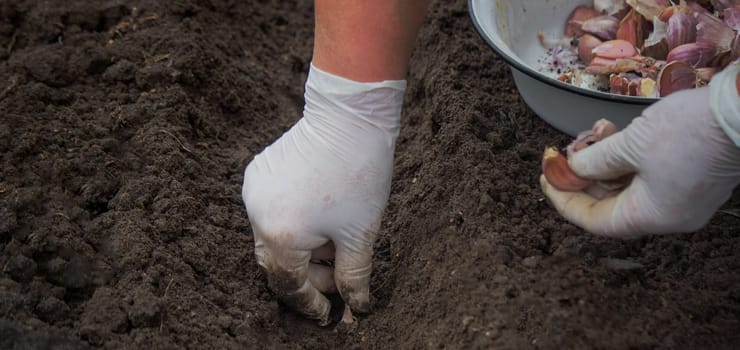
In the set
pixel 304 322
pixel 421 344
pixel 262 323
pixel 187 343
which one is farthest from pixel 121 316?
pixel 421 344

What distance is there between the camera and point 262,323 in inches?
61.6

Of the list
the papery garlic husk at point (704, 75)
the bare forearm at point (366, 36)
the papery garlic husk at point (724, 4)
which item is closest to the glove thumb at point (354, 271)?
the bare forearm at point (366, 36)

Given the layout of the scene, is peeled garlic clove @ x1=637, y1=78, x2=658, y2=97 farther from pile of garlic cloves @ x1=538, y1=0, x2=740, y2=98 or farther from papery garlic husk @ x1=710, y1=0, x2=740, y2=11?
papery garlic husk @ x1=710, y1=0, x2=740, y2=11

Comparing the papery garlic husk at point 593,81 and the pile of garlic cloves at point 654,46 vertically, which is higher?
the pile of garlic cloves at point 654,46

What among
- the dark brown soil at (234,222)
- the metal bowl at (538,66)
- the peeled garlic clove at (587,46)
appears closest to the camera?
the dark brown soil at (234,222)

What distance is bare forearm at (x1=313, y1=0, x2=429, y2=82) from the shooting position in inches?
56.7

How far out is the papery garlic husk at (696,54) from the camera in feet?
5.69

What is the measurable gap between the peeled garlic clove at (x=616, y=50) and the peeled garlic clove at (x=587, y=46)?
72 mm

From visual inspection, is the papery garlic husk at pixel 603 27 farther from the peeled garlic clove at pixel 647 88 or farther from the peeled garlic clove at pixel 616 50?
the peeled garlic clove at pixel 647 88

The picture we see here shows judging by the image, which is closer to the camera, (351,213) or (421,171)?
(351,213)

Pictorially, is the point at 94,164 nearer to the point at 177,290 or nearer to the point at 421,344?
the point at 177,290

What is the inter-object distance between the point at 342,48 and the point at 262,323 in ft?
1.91

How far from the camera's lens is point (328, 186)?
149cm

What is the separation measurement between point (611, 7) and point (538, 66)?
247 mm
